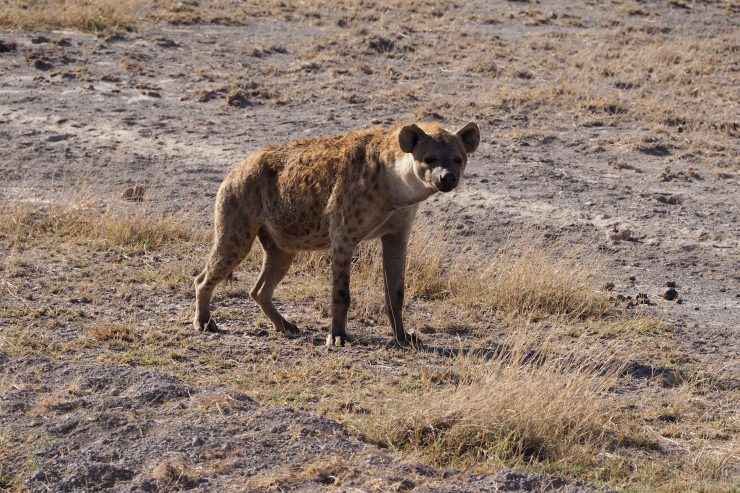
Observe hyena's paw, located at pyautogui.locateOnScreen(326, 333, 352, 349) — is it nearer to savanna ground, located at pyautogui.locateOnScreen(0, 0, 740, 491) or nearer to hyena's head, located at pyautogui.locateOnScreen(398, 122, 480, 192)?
savanna ground, located at pyautogui.locateOnScreen(0, 0, 740, 491)

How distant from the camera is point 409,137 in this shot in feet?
20.4

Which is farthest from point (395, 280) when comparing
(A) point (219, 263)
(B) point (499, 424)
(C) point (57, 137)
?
(C) point (57, 137)

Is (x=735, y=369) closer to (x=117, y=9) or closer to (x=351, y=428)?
(x=351, y=428)

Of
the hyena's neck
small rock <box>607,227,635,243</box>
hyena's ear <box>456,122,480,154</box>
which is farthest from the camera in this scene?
small rock <box>607,227,635,243</box>

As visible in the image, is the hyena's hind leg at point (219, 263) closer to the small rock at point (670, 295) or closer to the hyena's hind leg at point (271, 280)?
the hyena's hind leg at point (271, 280)

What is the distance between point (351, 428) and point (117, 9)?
10101 mm

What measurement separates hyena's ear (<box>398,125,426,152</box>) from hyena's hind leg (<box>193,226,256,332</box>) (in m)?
1.04

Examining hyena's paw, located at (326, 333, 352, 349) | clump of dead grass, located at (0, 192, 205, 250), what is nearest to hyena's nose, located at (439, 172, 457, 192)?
hyena's paw, located at (326, 333, 352, 349)

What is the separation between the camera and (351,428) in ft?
16.6

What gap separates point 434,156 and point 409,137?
0.17 metres

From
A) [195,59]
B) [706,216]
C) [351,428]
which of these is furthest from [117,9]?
[351,428]

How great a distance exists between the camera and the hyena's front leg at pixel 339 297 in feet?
21.3

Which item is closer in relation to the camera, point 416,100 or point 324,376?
point 324,376

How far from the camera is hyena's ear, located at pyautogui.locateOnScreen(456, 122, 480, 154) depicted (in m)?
6.44
